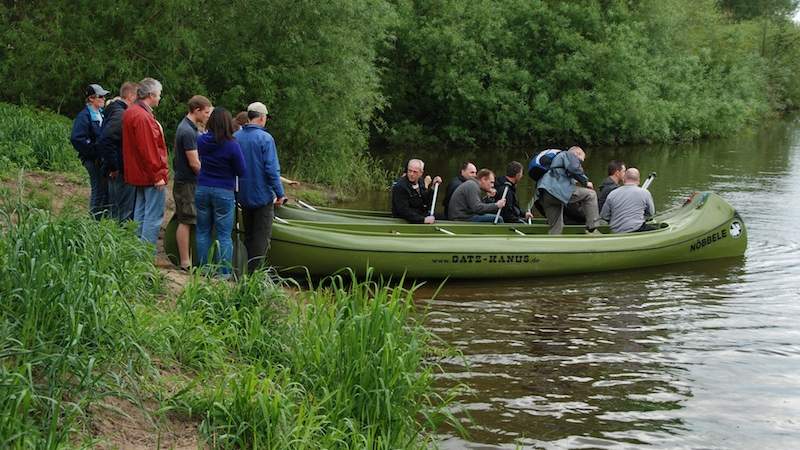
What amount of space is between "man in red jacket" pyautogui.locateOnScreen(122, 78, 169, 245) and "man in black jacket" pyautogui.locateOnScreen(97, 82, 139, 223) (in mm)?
248

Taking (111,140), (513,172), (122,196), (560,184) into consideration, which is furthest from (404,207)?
(111,140)

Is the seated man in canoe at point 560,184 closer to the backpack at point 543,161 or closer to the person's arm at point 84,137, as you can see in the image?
the backpack at point 543,161

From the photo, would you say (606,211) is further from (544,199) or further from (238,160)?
(238,160)

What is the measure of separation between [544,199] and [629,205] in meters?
1.09

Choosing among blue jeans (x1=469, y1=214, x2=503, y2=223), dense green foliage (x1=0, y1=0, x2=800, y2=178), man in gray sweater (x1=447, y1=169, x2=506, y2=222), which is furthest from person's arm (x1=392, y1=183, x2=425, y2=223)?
dense green foliage (x1=0, y1=0, x2=800, y2=178)

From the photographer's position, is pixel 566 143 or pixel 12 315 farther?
pixel 566 143

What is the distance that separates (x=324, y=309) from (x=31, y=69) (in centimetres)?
1210

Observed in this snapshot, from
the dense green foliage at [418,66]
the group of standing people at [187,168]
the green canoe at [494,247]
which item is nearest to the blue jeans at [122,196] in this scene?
the group of standing people at [187,168]

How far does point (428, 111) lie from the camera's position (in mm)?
27641

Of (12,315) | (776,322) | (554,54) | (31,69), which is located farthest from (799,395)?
(554,54)

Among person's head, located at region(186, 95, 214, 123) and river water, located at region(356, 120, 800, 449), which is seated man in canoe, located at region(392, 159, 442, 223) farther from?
person's head, located at region(186, 95, 214, 123)

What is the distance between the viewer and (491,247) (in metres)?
9.76

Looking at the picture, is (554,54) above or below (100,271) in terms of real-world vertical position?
above

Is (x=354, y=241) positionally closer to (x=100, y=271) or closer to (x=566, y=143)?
(x=100, y=271)
